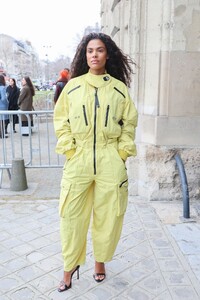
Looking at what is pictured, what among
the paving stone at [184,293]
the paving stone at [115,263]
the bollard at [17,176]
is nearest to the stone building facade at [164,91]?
the paving stone at [115,263]

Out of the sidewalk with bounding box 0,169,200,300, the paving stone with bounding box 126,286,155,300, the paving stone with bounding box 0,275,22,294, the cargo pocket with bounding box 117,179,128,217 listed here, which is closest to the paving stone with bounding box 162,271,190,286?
the sidewalk with bounding box 0,169,200,300

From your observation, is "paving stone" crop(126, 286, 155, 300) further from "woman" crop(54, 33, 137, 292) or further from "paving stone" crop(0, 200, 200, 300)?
"woman" crop(54, 33, 137, 292)

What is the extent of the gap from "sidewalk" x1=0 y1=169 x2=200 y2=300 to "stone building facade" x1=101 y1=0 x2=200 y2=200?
375 mm

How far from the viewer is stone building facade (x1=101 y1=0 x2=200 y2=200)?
4.38m

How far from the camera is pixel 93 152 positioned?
2598 mm

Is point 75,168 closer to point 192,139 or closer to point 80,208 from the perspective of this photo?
point 80,208

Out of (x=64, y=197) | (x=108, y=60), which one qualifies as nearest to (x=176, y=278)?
(x=64, y=197)

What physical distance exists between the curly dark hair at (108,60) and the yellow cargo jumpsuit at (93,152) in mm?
153

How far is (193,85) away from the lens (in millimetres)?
4480

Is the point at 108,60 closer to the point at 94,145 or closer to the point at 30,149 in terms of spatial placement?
the point at 94,145

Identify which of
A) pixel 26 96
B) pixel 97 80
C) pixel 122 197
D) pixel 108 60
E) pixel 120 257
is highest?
pixel 108 60

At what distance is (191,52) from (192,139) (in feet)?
3.64

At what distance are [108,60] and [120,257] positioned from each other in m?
1.82

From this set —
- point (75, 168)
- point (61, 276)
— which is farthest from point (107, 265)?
point (75, 168)
